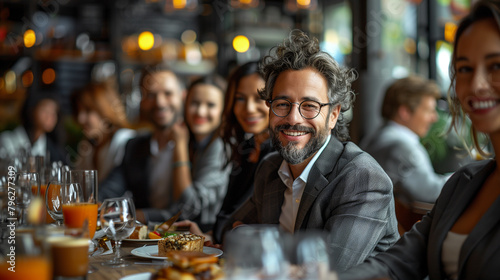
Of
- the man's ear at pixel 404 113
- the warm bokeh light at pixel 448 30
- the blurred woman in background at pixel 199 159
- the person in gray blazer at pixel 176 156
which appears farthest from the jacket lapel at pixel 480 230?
the warm bokeh light at pixel 448 30

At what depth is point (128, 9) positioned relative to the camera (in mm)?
6547

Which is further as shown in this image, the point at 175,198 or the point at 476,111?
the point at 175,198

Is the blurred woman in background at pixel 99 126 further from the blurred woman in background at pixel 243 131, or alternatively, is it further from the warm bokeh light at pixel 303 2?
the warm bokeh light at pixel 303 2

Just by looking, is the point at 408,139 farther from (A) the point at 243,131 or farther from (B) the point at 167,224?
(B) the point at 167,224

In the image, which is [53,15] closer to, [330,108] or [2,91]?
[2,91]

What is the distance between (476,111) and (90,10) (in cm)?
589

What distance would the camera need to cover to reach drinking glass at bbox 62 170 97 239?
1652 mm

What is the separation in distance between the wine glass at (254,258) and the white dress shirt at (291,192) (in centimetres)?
99

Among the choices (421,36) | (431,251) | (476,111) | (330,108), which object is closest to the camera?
(476,111)

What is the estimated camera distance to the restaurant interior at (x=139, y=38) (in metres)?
5.90

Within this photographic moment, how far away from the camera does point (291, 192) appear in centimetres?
190

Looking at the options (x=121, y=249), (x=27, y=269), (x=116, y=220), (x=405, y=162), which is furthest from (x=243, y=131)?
(x=27, y=269)

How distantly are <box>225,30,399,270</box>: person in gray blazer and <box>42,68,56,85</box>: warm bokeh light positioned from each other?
508cm

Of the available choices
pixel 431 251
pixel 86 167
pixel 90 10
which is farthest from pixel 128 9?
pixel 431 251
